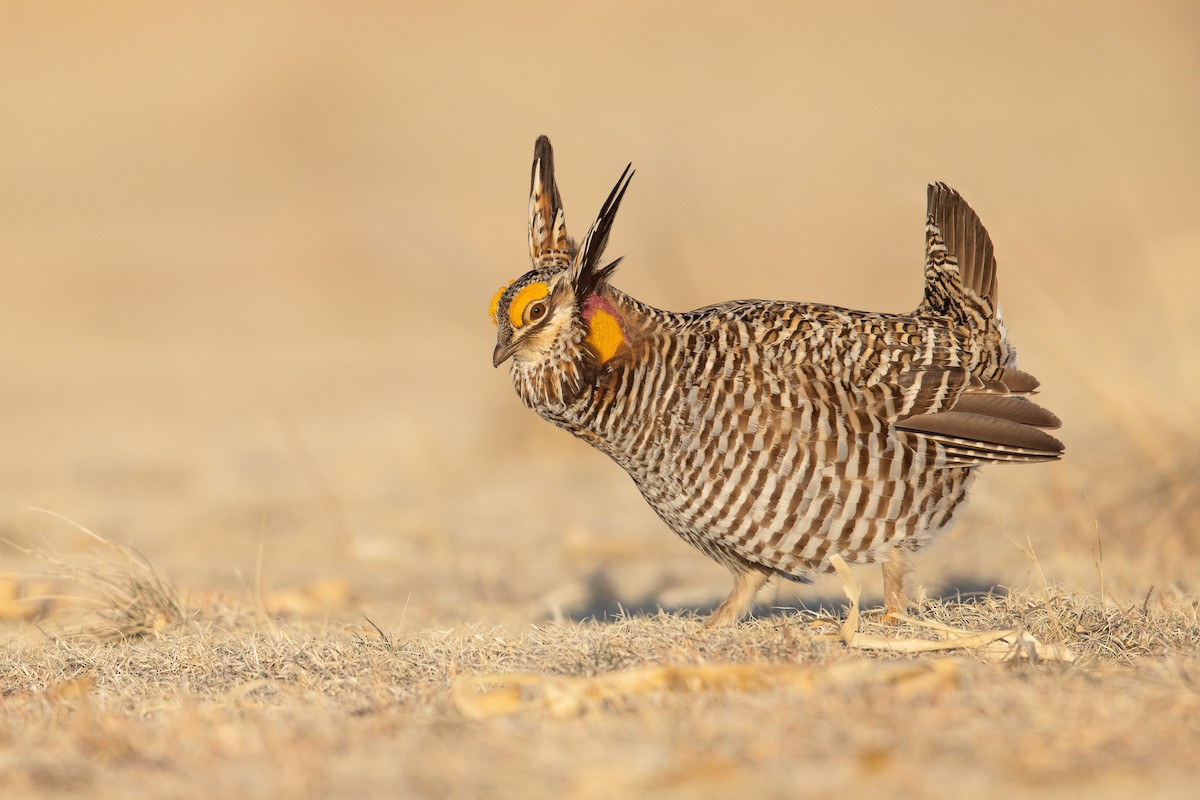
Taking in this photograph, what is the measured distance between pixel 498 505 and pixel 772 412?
420cm

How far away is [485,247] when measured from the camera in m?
11.7

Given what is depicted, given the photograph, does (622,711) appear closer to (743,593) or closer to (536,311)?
(743,593)

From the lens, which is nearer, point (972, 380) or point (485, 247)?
point (972, 380)

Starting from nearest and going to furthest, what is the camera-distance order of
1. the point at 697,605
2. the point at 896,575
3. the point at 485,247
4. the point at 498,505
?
the point at 896,575 < the point at 697,605 < the point at 498,505 < the point at 485,247

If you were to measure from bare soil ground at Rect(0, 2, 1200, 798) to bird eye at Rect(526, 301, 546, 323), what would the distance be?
0.93 metres

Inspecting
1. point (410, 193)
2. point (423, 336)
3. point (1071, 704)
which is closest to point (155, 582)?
point (1071, 704)

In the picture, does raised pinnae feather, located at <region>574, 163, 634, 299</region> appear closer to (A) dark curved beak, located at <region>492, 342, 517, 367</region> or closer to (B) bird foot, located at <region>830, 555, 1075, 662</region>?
(A) dark curved beak, located at <region>492, 342, 517, 367</region>

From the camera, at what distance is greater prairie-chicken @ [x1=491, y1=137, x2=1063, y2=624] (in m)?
4.02

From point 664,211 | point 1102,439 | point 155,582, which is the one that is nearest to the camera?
point 155,582

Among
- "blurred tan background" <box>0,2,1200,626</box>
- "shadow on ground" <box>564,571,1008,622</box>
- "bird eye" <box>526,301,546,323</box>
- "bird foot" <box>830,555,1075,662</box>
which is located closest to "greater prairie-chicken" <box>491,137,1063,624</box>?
"bird eye" <box>526,301,546,323</box>

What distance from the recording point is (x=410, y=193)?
21938 mm

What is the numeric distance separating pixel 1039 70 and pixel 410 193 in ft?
52.9

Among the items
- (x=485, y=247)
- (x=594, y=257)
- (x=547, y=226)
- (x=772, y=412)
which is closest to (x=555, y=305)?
(x=594, y=257)

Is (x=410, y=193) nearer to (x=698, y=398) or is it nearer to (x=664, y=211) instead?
(x=664, y=211)
